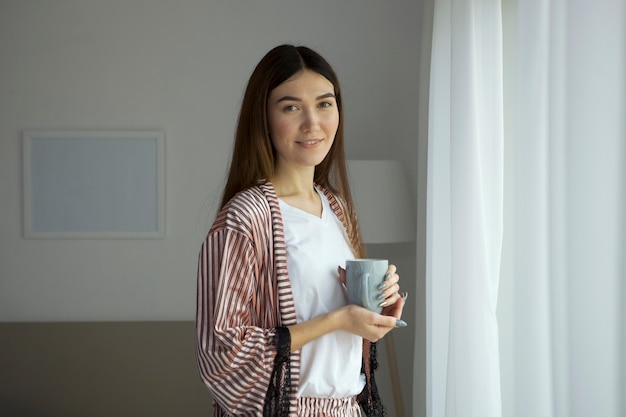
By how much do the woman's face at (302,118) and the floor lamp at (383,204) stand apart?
1744mm

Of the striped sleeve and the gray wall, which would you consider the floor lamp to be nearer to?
the gray wall

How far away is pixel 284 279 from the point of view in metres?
1.33

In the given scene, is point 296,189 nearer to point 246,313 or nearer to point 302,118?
point 302,118
